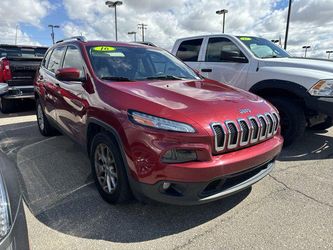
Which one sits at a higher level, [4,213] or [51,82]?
[51,82]

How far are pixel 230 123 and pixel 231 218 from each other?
0.94 metres

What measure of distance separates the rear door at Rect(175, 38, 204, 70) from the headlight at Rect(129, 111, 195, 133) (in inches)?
159

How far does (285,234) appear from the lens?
99.5 inches

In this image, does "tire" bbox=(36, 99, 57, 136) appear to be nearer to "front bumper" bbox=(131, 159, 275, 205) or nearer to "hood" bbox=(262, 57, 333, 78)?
"front bumper" bbox=(131, 159, 275, 205)

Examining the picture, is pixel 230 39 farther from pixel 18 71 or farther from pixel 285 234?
pixel 18 71

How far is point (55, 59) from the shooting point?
4.80 meters

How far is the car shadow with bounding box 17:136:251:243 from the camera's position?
8.54ft

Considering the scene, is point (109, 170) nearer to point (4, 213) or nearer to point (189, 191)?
point (189, 191)

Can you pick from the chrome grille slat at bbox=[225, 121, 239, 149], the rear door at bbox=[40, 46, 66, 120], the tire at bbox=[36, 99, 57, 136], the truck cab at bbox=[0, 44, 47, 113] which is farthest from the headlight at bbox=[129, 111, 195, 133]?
the truck cab at bbox=[0, 44, 47, 113]

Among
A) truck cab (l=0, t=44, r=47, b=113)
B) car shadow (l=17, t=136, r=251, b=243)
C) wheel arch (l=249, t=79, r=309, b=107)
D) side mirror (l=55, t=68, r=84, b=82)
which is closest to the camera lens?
car shadow (l=17, t=136, r=251, b=243)

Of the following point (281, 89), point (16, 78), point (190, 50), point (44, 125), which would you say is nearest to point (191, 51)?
point (190, 50)

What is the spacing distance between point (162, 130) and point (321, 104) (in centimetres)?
295

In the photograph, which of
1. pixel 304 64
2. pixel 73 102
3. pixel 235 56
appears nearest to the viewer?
pixel 73 102

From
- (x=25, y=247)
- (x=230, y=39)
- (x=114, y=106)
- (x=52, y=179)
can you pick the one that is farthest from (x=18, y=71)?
(x=25, y=247)
